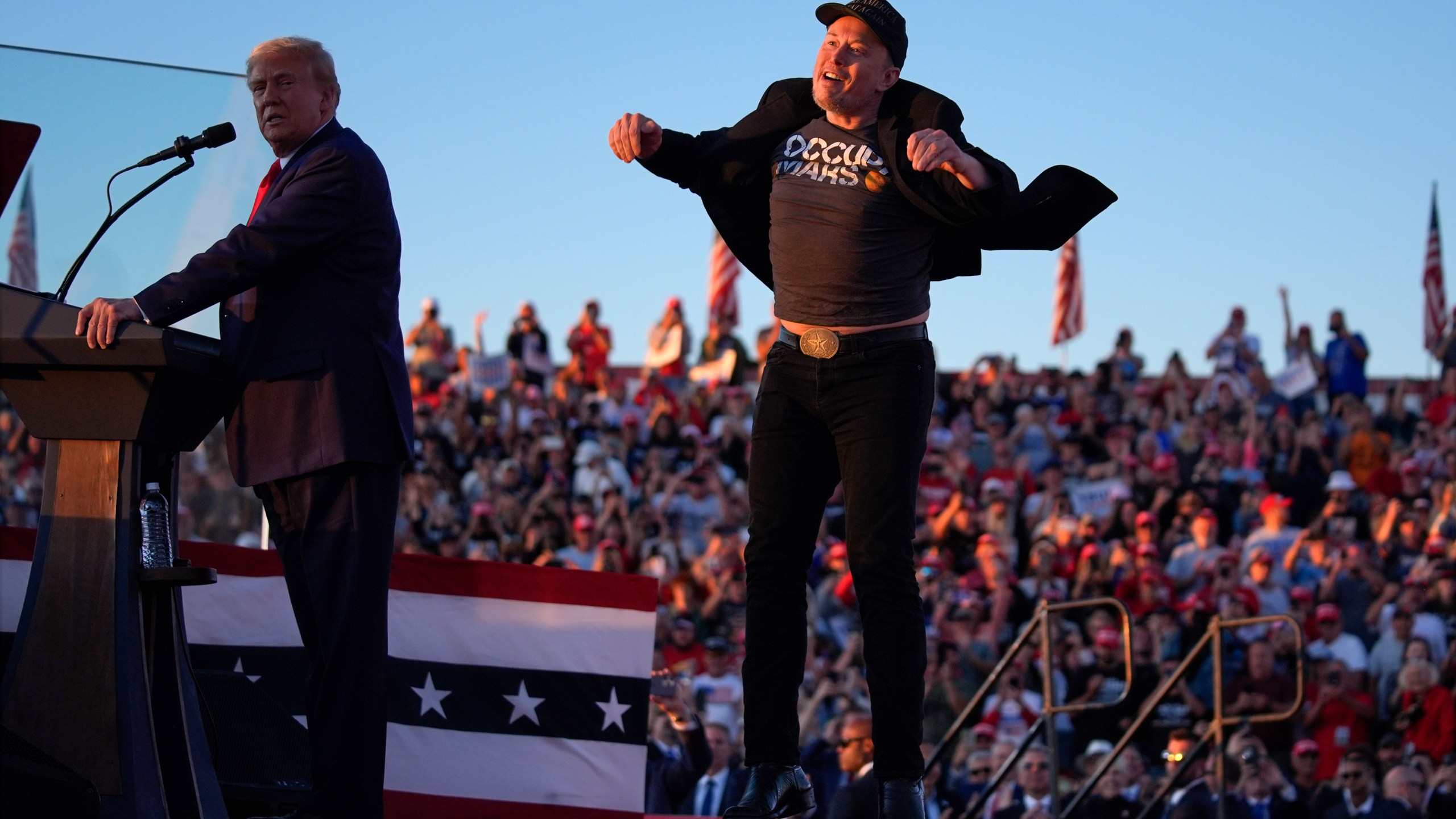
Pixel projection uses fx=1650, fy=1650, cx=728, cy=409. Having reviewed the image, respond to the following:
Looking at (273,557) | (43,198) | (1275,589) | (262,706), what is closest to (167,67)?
(43,198)

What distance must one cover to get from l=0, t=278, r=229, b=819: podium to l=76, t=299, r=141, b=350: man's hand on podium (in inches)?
0.9

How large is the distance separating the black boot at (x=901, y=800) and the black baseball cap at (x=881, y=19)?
1.68 meters

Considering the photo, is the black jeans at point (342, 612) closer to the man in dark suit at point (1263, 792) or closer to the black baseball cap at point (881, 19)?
the black baseball cap at point (881, 19)

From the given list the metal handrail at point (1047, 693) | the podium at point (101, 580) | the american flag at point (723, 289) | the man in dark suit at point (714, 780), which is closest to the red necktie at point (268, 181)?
the podium at point (101, 580)

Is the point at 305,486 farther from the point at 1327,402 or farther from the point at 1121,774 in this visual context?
the point at 1327,402

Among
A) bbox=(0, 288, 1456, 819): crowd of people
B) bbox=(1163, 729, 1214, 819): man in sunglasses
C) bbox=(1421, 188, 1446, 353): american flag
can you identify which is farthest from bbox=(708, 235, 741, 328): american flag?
bbox=(1163, 729, 1214, 819): man in sunglasses

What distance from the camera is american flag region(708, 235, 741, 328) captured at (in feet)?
69.2

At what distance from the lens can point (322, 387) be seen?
12.2ft

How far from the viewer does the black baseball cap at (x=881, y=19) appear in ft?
12.7

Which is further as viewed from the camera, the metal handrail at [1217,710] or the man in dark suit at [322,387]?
the metal handrail at [1217,710]

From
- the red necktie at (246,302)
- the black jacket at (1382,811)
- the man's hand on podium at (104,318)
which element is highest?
the red necktie at (246,302)

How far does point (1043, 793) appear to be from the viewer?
9.21m

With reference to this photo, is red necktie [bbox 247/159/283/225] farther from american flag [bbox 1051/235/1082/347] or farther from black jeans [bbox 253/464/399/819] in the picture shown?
american flag [bbox 1051/235/1082/347]

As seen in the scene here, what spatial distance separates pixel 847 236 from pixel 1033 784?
605cm
